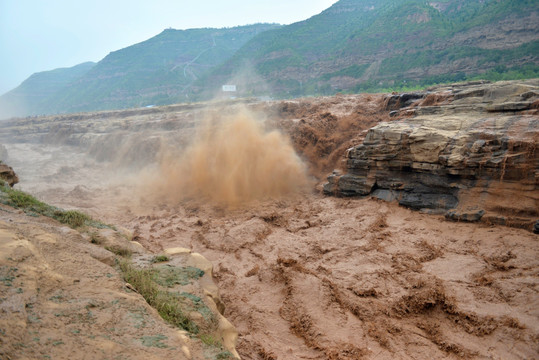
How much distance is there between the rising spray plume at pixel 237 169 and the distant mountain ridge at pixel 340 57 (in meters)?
17.1

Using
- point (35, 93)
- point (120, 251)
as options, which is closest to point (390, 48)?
point (120, 251)

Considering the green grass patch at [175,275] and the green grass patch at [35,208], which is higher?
the green grass patch at [35,208]

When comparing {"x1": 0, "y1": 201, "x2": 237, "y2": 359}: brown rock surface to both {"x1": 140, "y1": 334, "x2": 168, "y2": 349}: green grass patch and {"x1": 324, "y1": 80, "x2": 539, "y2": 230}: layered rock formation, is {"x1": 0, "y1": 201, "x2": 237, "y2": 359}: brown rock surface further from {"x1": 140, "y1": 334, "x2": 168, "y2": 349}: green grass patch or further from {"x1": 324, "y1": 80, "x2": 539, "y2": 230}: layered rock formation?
{"x1": 324, "y1": 80, "x2": 539, "y2": 230}: layered rock formation

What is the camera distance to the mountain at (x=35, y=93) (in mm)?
73625

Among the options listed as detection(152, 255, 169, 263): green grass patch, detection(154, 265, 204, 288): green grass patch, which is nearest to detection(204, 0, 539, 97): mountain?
detection(154, 265, 204, 288): green grass patch

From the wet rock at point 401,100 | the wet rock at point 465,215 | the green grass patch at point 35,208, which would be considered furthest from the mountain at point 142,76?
→ the wet rock at point 465,215

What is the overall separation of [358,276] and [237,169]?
7121mm

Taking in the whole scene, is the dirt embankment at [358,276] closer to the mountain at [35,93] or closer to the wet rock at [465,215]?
the wet rock at [465,215]

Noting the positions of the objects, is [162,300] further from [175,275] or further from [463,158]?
[463,158]

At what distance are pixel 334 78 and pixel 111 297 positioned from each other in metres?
36.9

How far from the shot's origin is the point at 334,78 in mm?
36438

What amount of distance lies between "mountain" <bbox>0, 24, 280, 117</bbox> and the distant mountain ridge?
0.36 metres

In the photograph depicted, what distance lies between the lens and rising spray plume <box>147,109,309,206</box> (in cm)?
1182

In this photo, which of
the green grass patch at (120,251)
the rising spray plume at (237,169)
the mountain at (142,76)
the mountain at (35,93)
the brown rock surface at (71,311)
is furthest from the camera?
the mountain at (35,93)
